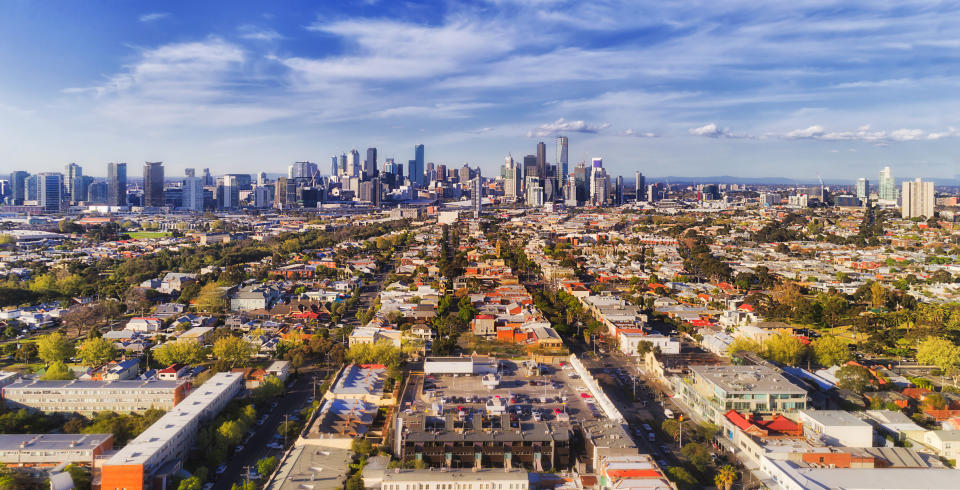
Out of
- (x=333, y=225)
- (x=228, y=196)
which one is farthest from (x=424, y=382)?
(x=228, y=196)

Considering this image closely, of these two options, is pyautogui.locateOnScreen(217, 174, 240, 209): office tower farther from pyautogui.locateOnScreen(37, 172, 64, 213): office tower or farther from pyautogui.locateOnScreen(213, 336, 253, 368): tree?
pyautogui.locateOnScreen(213, 336, 253, 368): tree

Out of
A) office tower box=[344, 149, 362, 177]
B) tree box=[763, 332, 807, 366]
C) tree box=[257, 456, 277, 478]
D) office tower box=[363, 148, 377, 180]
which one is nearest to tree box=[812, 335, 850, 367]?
tree box=[763, 332, 807, 366]

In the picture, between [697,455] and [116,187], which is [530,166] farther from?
[697,455]

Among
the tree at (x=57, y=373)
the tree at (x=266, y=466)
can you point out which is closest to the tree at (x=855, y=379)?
the tree at (x=266, y=466)

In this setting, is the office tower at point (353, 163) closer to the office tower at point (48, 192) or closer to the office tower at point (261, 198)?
the office tower at point (261, 198)

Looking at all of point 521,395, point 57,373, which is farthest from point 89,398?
point 521,395

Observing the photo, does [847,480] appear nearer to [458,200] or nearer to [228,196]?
[228,196]
